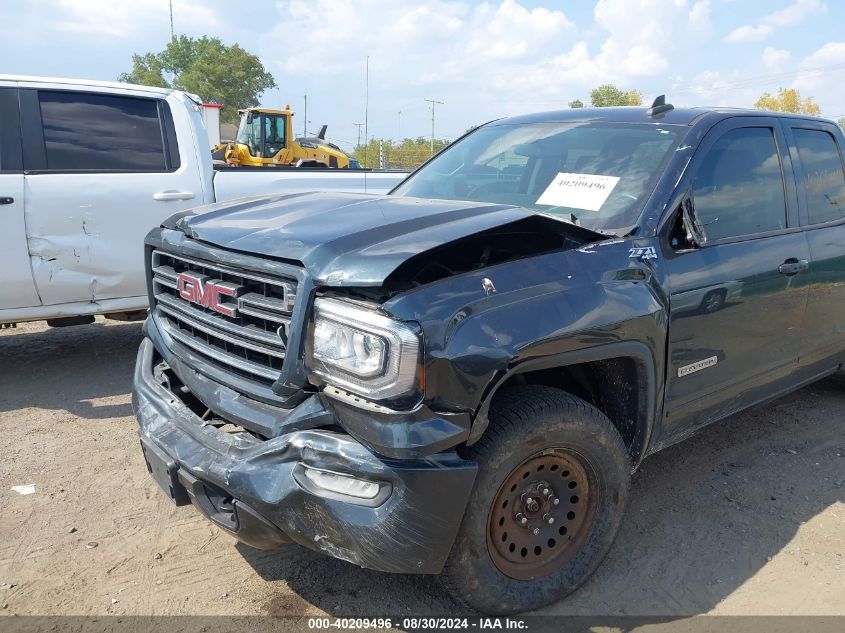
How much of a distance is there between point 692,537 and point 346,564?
1.61 metres

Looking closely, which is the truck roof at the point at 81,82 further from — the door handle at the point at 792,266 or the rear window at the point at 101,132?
the door handle at the point at 792,266

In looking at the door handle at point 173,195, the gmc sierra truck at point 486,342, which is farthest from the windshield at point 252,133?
the gmc sierra truck at point 486,342

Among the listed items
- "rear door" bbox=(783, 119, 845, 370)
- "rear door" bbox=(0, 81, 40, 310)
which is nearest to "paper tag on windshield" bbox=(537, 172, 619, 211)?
"rear door" bbox=(783, 119, 845, 370)

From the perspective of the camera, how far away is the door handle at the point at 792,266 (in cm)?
338

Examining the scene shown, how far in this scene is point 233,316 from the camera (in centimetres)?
248

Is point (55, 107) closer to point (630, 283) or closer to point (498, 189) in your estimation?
point (498, 189)

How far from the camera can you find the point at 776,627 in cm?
263

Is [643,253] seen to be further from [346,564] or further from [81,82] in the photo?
[81,82]

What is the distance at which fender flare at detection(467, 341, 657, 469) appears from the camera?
2.18m

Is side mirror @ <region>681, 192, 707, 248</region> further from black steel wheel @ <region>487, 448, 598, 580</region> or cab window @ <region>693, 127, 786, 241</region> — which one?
black steel wheel @ <region>487, 448, 598, 580</region>

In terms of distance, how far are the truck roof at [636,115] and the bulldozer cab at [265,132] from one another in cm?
1904

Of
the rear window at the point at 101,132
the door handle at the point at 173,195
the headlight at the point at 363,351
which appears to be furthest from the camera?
the door handle at the point at 173,195

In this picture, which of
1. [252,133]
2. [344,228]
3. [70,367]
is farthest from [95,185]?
[252,133]

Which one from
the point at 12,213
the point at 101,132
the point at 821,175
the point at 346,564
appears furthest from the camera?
the point at 101,132
